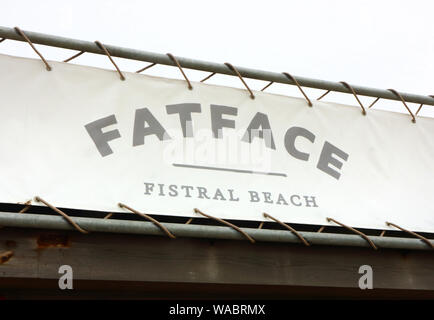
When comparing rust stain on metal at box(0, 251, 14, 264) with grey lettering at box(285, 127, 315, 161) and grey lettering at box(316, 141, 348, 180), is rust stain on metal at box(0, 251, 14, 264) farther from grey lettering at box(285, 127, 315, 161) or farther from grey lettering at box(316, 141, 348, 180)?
grey lettering at box(316, 141, 348, 180)

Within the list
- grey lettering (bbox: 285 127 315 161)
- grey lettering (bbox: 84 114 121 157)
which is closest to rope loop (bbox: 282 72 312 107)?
grey lettering (bbox: 285 127 315 161)

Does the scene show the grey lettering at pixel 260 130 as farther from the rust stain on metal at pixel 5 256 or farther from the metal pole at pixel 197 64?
the rust stain on metal at pixel 5 256

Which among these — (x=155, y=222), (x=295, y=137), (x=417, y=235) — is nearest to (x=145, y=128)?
(x=155, y=222)

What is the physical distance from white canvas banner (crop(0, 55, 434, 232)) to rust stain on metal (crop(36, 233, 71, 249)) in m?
0.13

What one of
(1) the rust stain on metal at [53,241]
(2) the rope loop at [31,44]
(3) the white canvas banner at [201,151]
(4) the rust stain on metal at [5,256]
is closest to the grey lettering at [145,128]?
(3) the white canvas banner at [201,151]

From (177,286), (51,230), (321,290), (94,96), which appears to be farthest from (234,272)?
(94,96)

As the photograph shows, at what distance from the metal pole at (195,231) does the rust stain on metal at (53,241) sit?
0.11m

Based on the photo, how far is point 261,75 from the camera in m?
3.39

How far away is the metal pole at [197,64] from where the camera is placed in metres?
2.97

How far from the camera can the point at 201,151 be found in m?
3.14

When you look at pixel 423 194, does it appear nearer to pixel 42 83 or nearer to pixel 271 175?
pixel 271 175

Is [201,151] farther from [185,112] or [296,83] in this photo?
[296,83]

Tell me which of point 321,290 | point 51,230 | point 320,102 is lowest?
point 321,290

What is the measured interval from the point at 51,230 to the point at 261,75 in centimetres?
133
